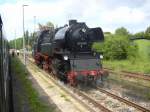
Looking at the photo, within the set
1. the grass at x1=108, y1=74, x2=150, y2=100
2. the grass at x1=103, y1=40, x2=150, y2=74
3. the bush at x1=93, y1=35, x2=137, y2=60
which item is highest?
the bush at x1=93, y1=35, x2=137, y2=60

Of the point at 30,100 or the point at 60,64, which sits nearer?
the point at 30,100

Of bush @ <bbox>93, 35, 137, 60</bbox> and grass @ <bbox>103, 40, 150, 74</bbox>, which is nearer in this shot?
grass @ <bbox>103, 40, 150, 74</bbox>

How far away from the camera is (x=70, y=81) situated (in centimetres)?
1838

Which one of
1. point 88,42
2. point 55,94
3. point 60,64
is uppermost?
point 88,42

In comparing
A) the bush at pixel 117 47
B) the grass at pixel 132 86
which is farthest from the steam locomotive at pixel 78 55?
the bush at pixel 117 47

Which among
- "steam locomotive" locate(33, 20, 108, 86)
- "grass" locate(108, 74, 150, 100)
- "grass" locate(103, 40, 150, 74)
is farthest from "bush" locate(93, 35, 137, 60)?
"steam locomotive" locate(33, 20, 108, 86)

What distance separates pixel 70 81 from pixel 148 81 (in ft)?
14.8

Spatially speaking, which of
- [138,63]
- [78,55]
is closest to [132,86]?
[78,55]

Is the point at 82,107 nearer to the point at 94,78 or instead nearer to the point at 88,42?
the point at 94,78

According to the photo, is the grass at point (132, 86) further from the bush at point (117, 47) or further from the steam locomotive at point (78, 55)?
the bush at point (117, 47)

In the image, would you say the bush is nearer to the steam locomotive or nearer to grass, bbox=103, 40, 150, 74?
grass, bbox=103, 40, 150, 74

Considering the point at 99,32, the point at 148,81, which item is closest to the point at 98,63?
the point at 99,32

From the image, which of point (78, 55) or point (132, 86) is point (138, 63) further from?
point (78, 55)

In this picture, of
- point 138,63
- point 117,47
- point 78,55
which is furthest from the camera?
point 117,47
